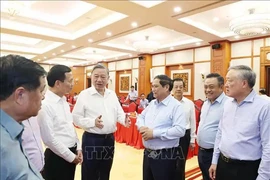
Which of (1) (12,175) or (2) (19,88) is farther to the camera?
(2) (19,88)

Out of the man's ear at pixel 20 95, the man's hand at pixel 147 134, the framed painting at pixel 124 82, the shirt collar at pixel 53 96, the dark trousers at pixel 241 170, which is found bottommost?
the dark trousers at pixel 241 170

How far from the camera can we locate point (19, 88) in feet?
2.67

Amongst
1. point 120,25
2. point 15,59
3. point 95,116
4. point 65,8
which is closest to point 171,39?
point 120,25

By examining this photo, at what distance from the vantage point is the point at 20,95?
2.72ft

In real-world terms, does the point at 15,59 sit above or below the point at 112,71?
below

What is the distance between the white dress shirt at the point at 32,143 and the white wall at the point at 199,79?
28.1ft

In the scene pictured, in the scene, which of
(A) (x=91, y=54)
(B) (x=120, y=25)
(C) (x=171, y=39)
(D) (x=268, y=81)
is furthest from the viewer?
(A) (x=91, y=54)

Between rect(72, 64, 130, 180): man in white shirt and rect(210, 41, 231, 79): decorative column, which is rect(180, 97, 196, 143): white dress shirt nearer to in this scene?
rect(72, 64, 130, 180): man in white shirt

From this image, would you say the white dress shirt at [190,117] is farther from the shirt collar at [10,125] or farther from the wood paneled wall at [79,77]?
the wood paneled wall at [79,77]

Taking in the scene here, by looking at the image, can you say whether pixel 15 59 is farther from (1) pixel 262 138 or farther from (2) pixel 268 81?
(2) pixel 268 81

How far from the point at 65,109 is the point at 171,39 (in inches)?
302

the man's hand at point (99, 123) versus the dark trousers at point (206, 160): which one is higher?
the man's hand at point (99, 123)

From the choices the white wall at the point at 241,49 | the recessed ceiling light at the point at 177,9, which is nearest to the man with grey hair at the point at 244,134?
the recessed ceiling light at the point at 177,9

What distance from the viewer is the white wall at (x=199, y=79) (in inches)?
367
